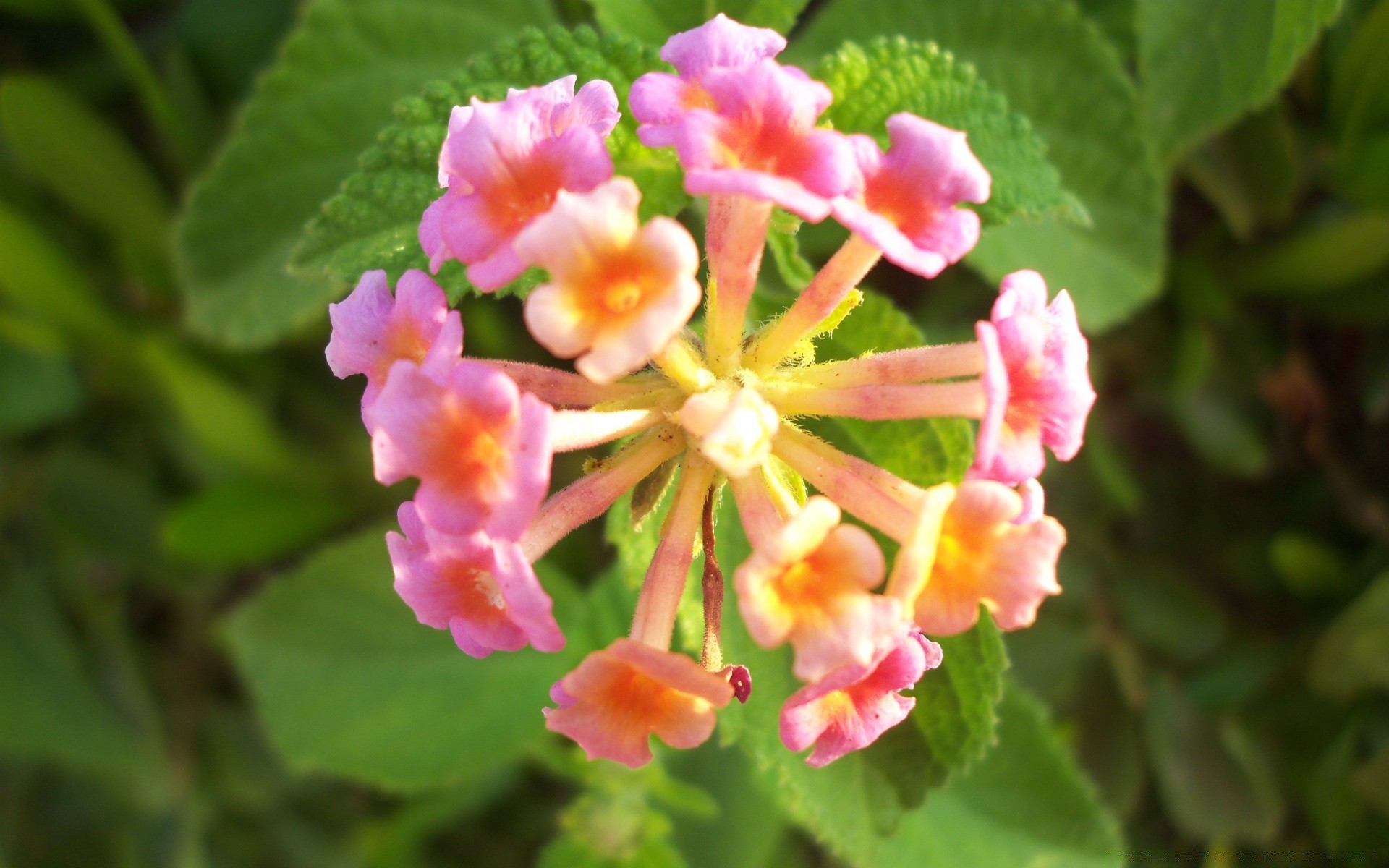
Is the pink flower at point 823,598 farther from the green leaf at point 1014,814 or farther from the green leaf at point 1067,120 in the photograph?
the green leaf at point 1067,120

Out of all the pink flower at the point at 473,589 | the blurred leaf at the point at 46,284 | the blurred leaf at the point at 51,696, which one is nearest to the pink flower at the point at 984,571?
the pink flower at the point at 473,589

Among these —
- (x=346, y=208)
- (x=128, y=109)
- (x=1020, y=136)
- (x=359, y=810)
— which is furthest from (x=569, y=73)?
(x=359, y=810)

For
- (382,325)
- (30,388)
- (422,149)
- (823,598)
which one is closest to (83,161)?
(30,388)

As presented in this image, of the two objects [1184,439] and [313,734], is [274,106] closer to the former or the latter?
[313,734]

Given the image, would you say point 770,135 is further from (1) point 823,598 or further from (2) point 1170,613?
(2) point 1170,613

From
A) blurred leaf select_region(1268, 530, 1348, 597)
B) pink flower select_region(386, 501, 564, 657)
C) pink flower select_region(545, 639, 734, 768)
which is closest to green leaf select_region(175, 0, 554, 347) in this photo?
pink flower select_region(386, 501, 564, 657)

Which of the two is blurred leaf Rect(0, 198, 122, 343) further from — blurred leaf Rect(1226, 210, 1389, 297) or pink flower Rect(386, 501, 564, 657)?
blurred leaf Rect(1226, 210, 1389, 297)
